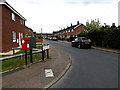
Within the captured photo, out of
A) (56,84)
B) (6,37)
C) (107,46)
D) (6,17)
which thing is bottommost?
(56,84)

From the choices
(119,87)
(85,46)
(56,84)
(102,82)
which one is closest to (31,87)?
(56,84)

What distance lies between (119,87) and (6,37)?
10816mm

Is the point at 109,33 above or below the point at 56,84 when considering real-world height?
above

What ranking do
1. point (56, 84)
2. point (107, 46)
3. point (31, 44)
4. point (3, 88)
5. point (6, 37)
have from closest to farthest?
point (3, 88) < point (56, 84) < point (31, 44) < point (6, 37) < point (107, 46)

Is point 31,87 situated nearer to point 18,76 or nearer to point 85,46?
point 18,76

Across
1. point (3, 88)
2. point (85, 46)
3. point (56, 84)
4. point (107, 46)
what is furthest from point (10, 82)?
point (107, 46)

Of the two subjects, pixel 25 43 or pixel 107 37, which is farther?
pixel 107 37

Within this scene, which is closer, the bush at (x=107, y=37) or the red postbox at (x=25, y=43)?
the red postbox at (x=25, y=43)

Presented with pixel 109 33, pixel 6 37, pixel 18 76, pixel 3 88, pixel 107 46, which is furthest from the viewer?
pixel 107 46

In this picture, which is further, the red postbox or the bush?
the bush

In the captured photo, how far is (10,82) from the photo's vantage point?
3.77 m

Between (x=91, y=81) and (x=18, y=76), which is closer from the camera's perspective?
(x=91, y=81)

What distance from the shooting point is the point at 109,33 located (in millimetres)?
12703

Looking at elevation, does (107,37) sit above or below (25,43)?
above
